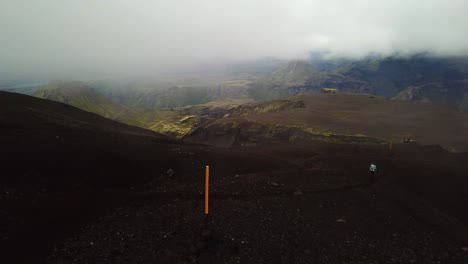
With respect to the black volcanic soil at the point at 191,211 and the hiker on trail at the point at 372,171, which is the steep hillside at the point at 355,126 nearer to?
the hiker on trail at the point at 372,171

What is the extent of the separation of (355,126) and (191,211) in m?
104

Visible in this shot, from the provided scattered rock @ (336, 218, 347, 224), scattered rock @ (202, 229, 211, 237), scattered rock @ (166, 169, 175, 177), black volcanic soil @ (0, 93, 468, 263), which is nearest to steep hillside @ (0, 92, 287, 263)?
black volcanic soil @ (0, 93, 468, 263)

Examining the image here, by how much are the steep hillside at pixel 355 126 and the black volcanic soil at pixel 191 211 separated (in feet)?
234

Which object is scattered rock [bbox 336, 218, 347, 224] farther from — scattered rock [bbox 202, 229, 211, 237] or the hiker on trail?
the hiker on trail

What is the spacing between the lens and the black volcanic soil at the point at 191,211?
11266 mm

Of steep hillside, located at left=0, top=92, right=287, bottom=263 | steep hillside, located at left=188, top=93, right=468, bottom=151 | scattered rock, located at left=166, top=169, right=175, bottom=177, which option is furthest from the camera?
steep hillside, located at left=188, top=93, right=468, bottom=151

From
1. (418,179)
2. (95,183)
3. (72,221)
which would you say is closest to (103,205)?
(72,221)

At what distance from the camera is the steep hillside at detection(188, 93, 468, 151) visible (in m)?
91.8

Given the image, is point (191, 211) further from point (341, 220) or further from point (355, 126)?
point (355, 126)

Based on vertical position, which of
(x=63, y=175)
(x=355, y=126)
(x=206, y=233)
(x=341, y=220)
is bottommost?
(x=355, y=126)

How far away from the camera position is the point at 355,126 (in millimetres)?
109312

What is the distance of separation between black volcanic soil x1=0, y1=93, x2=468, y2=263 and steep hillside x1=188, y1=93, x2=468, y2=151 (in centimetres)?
7145

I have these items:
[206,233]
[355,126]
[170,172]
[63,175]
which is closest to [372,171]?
[170,172]

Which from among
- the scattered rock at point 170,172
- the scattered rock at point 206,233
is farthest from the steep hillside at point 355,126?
the scattered rock at point 206,233
